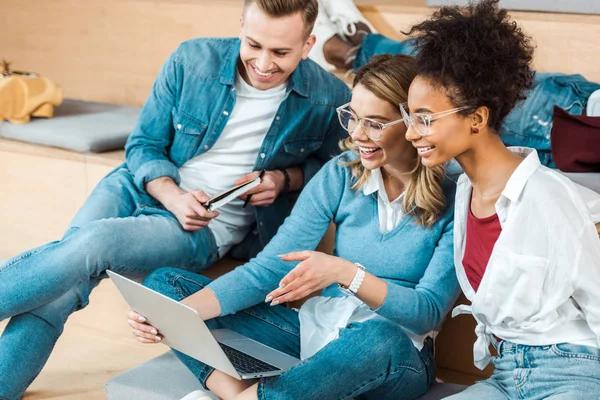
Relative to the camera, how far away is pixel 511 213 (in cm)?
131

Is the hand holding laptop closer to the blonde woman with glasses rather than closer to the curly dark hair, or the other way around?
the blonde woman with glasses

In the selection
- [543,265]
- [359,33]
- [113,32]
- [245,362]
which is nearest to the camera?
[543,265]

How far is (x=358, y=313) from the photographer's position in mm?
1640

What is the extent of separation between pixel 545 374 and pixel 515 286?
0.14 meters

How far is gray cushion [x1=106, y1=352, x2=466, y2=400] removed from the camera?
166 cm

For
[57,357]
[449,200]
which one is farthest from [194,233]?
[449,200]

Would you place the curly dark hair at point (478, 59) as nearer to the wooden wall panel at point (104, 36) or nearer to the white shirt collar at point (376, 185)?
the white shirt collar at point (376, 185)

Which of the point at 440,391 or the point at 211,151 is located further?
the point at 211,151

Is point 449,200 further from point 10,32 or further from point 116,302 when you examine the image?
point 10,32

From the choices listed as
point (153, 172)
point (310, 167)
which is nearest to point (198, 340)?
point (153, 172)

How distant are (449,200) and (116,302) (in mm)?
1138

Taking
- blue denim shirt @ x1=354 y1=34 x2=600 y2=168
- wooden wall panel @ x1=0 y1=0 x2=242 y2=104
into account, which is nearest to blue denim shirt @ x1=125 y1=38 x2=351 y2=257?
blue denim shirt @ x1=354 y1=34 x2=600 y2=168

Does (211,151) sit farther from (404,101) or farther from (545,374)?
(545,374)

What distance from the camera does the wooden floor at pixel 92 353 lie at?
192 centimetres
